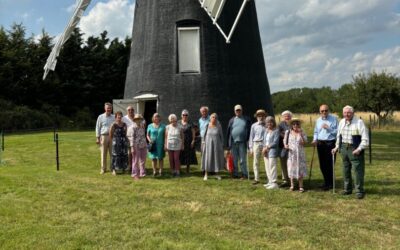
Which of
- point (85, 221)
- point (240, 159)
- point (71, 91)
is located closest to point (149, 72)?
point (240, 159)

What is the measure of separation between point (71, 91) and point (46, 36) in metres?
4.67

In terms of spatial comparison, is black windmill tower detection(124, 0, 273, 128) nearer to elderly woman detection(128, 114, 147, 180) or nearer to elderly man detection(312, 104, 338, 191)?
elderly woman detection(128, 114, 147, 180)

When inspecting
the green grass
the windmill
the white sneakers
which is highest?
the windmill

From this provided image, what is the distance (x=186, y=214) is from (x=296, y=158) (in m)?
2.60

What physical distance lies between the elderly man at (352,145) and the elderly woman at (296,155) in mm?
675

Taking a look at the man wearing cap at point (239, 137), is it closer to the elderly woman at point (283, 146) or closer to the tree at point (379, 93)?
the elderly woman at point (283, 146)

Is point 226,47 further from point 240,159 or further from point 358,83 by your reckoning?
point 358,83

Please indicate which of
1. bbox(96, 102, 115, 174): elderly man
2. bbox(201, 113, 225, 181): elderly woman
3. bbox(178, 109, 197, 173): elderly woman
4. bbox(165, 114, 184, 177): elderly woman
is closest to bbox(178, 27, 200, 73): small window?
bbox(178, 109, 197, 173): elderly woman

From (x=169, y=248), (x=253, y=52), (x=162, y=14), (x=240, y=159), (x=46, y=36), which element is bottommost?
(x=169, y=248)

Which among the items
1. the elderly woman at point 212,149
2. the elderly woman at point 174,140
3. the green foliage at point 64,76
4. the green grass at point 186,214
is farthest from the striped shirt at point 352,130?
the green foliage at point 64,76

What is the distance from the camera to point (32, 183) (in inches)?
366

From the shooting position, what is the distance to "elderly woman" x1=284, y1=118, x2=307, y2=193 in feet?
27.7

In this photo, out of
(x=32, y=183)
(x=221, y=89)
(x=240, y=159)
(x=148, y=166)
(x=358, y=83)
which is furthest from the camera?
(x=358, y=83)

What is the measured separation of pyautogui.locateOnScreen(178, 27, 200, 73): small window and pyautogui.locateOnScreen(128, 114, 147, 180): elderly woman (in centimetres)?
559
